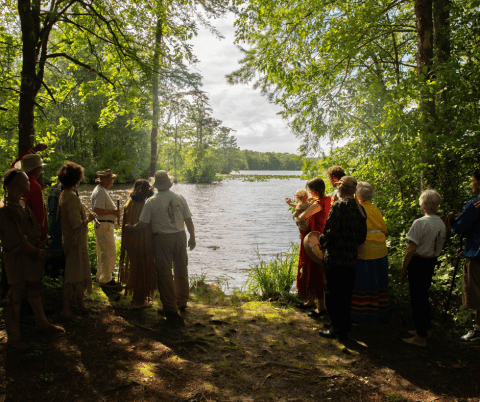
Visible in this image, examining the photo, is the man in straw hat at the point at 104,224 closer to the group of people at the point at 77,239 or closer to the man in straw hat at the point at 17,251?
the group of people at the point at 77,239

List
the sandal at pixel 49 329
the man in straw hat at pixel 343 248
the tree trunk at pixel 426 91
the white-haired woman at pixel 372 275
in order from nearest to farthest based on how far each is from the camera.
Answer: the sandal at pixel 49 329 < the man in straw hat at pixel 343 248 < the white-haired woman at pixel 372 275 < the tree trunk at pixel 426 91

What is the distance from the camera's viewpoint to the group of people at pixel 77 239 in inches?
135

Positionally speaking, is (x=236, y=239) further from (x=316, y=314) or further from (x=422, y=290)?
(x=422, y=290)

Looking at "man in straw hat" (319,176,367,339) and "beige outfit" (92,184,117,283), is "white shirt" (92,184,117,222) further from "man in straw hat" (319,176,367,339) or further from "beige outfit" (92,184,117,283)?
"man in straw hat" (319,176,367,339)

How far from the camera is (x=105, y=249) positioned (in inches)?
216

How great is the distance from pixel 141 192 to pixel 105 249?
1.21 m

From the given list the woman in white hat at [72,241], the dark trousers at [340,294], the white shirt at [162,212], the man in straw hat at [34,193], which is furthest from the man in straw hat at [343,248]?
the man in straw hat at [34,193]

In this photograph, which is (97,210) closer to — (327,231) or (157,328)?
(157,328)

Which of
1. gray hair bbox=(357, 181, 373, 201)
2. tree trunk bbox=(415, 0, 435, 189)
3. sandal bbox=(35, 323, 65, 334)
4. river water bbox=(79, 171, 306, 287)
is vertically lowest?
river water bbox=(79, 171, 306, 287)

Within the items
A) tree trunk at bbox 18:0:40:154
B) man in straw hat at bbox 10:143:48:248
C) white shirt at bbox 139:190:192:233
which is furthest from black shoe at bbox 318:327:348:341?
tree trunk at bbox 18:0:40:154

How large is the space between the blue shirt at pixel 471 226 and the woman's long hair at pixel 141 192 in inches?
160

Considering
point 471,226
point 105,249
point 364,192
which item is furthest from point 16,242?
point 471,226

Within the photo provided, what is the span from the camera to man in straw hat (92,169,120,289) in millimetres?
5340

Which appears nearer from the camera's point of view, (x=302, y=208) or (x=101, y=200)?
(x=302, y=208)
